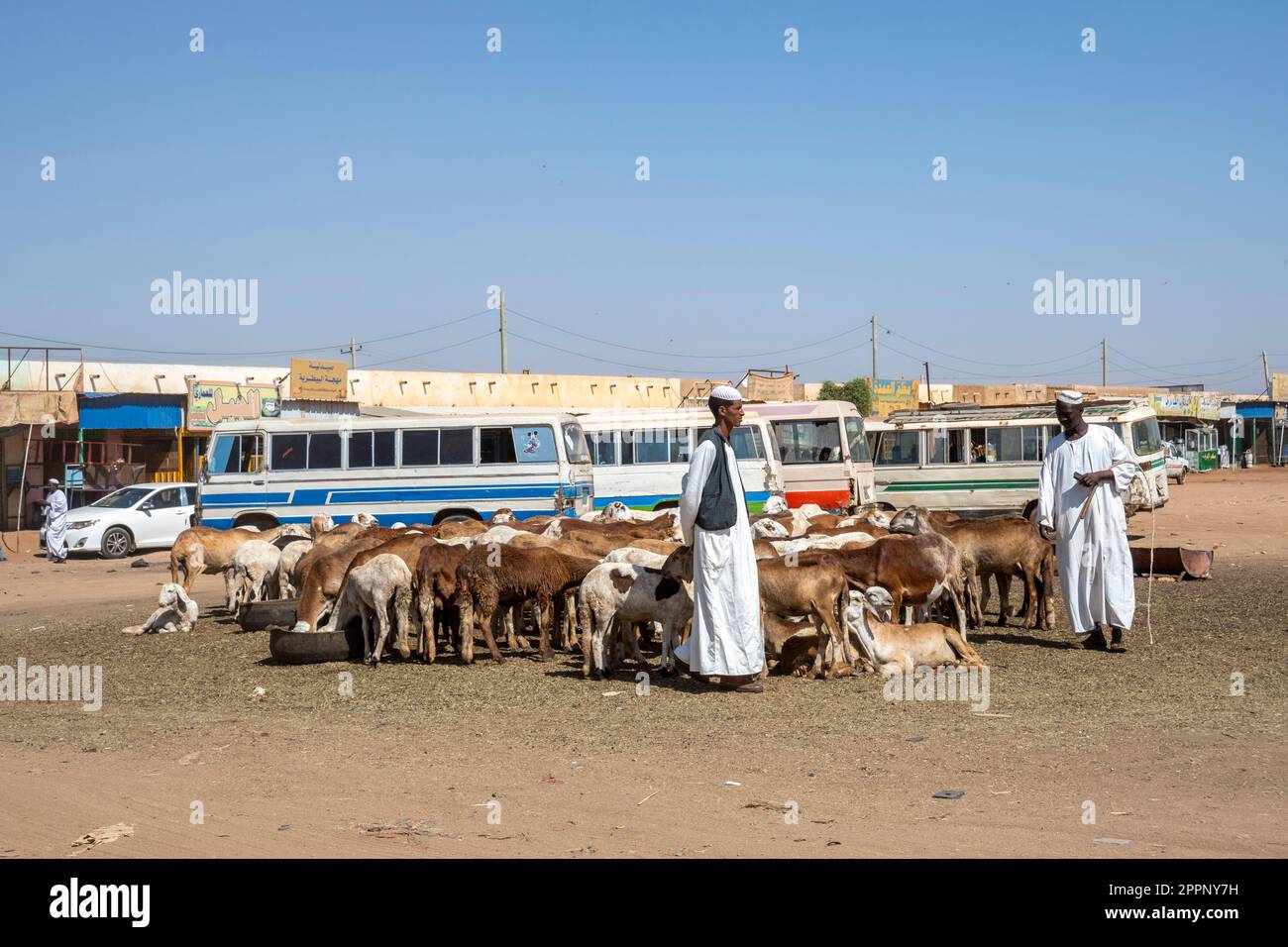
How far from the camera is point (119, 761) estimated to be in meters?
7.51

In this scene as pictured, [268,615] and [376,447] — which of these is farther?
[376,447]

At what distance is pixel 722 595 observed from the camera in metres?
9.21

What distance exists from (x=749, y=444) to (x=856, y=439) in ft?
9.53

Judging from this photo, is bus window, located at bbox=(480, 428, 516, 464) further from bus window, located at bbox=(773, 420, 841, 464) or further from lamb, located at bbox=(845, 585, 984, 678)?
lamb, located at bbox=(845, 585, 984, 678)

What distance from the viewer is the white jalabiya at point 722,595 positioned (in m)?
9.16

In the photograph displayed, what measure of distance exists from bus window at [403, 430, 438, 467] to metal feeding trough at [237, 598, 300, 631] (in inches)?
287

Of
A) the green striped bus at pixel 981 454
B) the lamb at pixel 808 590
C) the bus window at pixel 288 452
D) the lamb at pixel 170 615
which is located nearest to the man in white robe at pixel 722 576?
the lamb at pixel 808 590

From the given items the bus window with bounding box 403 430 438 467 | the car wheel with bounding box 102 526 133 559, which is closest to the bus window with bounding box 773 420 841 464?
the bus window with bounding box 403 430 438 467

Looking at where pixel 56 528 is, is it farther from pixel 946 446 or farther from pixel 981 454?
pixel 981 454

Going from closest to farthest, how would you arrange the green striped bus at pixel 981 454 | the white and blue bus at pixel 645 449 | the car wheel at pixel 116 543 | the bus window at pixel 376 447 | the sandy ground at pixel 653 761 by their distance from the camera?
the sandy ground at pixel 653 761
the bus window at pixel 376 447
the white and blue bus at pixel 645 449
the green striped bus at pixel 981 454
the car wheel at pixel 116 543

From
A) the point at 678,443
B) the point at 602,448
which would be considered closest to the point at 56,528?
the point at 602,448

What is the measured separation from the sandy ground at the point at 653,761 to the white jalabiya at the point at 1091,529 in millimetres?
446

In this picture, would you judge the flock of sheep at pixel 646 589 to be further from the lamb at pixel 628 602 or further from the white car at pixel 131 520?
the white car at pixel 131 520
